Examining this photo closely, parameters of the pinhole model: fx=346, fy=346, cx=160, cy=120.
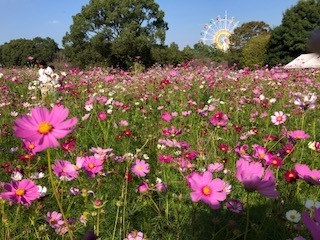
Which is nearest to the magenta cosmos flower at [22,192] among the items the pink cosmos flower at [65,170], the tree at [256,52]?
the pink cosmos flower at [65,170]

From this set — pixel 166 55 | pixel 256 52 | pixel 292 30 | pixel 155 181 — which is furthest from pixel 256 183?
pixel 166 55

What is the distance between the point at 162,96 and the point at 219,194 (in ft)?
9.77

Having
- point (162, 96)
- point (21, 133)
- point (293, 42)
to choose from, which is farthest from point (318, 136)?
point (293, 42)

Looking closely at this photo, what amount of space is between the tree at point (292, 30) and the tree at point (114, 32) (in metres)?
8.21

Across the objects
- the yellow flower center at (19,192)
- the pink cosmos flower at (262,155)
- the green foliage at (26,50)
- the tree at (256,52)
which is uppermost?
the green foliage at (26,50)

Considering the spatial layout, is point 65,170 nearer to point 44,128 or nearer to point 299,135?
point 44,128

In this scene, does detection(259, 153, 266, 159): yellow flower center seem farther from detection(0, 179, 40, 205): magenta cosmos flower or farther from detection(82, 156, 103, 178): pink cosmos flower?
detection(0, 179, 40, 205): magenta cosmos flower

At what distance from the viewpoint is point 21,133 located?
1.85ft

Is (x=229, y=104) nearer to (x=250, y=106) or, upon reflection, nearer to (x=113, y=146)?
(x=250, y=106)

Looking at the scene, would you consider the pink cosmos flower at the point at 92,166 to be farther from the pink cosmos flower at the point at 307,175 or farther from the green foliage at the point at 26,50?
the green foliage at the point at 26,50

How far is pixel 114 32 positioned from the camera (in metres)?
25.1

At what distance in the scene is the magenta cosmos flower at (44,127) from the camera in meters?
0.57

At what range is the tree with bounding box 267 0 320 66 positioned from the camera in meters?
20.1

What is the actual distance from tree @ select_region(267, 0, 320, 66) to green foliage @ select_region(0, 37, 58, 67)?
21233 mm
